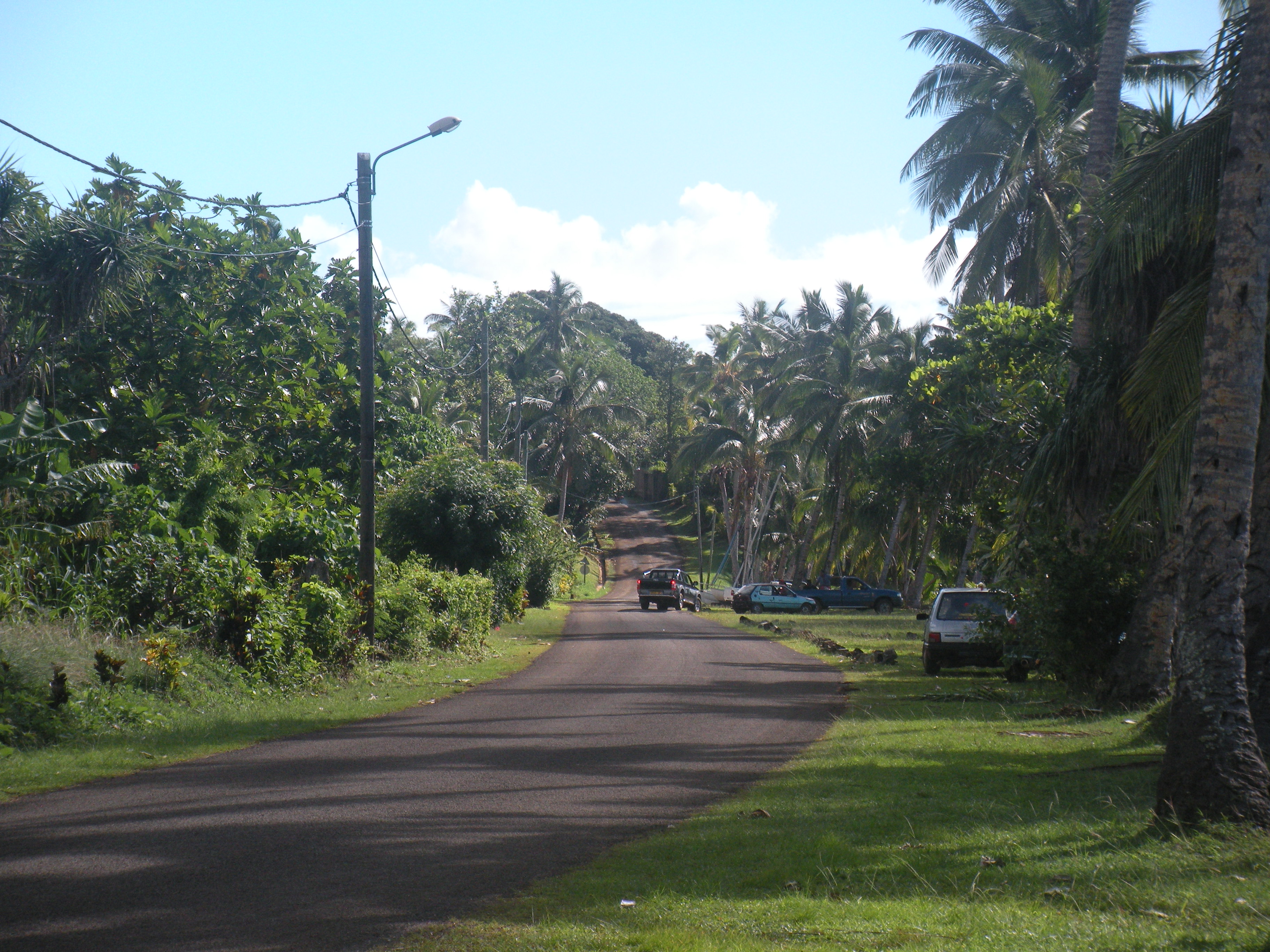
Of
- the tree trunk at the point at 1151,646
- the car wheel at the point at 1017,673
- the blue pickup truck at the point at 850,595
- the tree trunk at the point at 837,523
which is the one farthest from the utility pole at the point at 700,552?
the tree trunk at the point at 1151,646

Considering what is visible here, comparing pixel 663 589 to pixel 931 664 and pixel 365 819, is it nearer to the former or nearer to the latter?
pixel 931 664

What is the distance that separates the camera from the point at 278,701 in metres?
13.9

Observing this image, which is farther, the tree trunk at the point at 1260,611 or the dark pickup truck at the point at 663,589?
the dark pickup truck at the point at 663,589

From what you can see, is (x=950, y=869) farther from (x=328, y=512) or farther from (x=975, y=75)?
(x=975, y=75)

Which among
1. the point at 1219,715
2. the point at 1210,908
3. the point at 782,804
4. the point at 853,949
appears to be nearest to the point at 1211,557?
the point at 1219,715

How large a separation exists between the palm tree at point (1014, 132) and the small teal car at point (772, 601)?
16.9 meters

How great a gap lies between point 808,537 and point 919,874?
161 ft

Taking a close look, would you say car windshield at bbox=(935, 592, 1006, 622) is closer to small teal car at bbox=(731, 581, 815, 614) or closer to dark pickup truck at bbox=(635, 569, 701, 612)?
small teal car at bbox=(731, 581, 815, 614)

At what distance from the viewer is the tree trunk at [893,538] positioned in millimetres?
45625

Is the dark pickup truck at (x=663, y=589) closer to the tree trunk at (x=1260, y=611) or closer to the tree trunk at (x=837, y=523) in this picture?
the tree trunk at (x=837, y=523)

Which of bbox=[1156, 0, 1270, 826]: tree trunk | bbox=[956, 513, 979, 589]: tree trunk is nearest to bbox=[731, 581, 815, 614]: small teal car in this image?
bbox=[956, 513, 979, 589]: tree trunk

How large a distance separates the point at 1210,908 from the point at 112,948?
17.3ft

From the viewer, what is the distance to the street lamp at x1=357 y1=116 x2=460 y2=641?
17016mm

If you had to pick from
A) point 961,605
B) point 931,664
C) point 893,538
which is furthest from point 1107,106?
point 893,538
